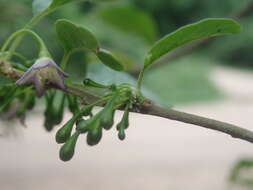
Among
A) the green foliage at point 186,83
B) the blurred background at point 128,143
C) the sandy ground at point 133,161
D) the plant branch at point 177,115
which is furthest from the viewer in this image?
the green foliage at point 186,83

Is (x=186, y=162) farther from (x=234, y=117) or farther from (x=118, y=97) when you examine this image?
(x=118, y=97)

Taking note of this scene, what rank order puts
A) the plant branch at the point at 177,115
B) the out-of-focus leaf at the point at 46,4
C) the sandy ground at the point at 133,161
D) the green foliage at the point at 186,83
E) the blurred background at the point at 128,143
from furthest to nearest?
the green foliage at the point at 186,83
the sandy ground at the point at 133,161
the blurred background at the point at 128,143
the out-of-focus leaf at the point at 46,4
the plant branch at the point at 177,115

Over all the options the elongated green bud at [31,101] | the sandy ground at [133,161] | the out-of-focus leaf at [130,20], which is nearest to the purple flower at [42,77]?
the elongated green bud at [31,101]

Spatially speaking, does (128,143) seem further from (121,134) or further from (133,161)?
(121,134)

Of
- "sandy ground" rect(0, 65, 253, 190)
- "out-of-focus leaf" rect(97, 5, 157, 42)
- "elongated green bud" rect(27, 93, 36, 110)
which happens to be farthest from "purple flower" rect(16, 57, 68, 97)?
"sandy ground" rect(0, 65, 253, 190)

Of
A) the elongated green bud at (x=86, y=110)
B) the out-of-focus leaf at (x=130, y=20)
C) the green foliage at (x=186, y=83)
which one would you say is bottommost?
the elongated green bud at (x=86, y=110)

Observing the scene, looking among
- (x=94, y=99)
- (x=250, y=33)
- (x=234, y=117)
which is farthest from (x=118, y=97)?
(x=250, y=33)

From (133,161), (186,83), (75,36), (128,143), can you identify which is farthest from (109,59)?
(186,83)

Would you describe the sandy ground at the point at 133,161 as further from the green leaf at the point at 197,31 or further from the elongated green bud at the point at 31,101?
the green leaf at the point at 197,31
